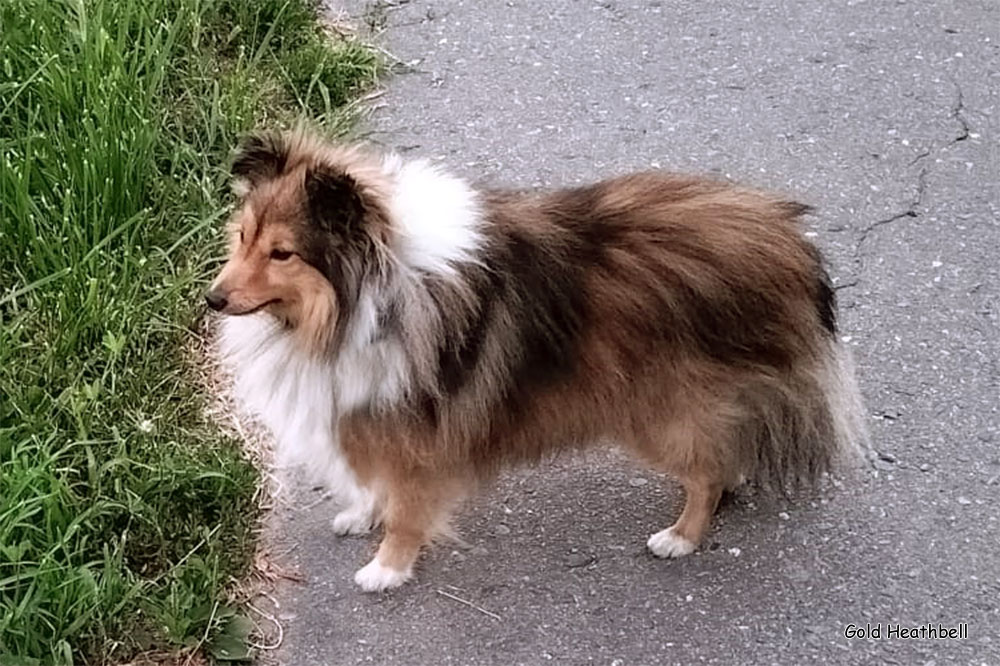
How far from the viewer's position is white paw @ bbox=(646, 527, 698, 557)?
9.98 feet

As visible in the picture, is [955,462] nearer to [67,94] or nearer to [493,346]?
[493,346]

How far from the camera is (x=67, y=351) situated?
10.8 ft

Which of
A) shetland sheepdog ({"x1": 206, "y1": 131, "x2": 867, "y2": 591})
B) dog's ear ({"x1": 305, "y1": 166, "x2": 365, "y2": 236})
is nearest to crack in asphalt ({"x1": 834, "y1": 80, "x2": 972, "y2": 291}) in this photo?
shetland sheepdog ({"x1": 206, "y1": 131, "x2": 867, "y2": 591})

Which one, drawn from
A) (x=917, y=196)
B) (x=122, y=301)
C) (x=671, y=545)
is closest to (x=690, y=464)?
(x=671, y=545)

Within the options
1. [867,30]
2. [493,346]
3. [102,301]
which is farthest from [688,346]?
[867,30]

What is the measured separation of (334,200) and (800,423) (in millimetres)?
1162

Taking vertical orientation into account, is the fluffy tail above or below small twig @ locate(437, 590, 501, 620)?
above

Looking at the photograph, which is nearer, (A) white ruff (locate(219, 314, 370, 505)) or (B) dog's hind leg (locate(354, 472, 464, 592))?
(A) white ruff (locate(219, 314, 370, 505))

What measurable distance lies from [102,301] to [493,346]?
1.24 m

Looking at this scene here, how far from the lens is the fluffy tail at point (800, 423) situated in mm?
2846

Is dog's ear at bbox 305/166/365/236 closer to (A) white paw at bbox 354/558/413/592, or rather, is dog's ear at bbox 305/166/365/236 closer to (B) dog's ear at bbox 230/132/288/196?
(B) dog's ear at bbox 230/132/288/196

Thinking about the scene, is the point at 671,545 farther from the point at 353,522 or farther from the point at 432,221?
the point at 432,221

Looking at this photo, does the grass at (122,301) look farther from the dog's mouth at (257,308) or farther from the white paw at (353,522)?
the dog's mouth at (257,308)

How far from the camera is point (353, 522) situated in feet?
10.3
